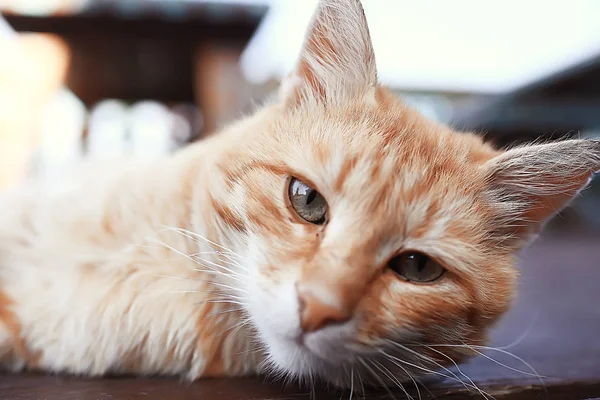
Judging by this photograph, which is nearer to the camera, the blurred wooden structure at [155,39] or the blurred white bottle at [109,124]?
the blurred wooden structure at [155,39]

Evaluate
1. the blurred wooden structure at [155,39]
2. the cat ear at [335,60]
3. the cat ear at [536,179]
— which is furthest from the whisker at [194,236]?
the blurred wooden structure at [155,39]

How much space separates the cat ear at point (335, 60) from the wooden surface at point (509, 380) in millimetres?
593

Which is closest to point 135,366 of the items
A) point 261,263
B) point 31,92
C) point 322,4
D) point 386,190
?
point 261,263

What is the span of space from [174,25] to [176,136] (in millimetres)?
1845

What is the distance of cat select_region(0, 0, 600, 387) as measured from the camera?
2.52 ft

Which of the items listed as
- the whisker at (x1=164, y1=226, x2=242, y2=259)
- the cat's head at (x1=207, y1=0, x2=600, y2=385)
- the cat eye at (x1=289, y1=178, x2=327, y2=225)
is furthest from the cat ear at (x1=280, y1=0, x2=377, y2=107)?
the whisker at (x1=164, y1=226, x2=242, y2=259)

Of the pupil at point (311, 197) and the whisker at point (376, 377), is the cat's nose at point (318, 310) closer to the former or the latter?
the whisker at point (376, 377)

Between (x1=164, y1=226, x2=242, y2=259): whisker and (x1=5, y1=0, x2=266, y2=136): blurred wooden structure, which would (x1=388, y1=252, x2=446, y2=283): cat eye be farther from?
(x1=5, y1=0, x2=266, y2=136): blurred wooden structure

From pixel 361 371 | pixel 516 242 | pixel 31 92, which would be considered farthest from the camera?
pixel 31 92

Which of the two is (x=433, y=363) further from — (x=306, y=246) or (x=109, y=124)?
(x=109, y=124)

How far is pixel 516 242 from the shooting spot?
102 cm

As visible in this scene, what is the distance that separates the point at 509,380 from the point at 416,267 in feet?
0.96

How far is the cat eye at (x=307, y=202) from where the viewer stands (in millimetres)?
851

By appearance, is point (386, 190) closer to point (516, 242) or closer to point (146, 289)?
point (516, 242)
